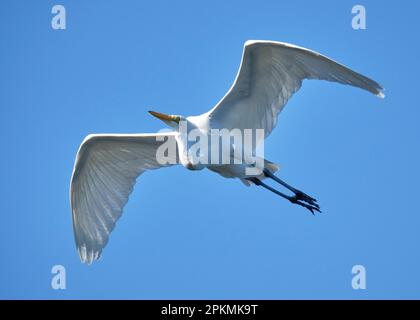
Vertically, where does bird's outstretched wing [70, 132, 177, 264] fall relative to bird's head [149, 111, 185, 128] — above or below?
below

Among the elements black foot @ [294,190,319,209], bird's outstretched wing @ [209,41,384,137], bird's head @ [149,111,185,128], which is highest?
bird's outstretched wing @ [209,41,384,137]

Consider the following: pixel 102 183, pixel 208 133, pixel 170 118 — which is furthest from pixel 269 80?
pixel 102 183

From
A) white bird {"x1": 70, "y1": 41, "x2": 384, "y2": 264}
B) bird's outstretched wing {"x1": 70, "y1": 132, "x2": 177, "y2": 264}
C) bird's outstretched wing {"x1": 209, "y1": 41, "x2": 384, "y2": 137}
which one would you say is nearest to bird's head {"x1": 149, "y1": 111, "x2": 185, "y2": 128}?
white bird {"x1": 70, "y1": 41, "x2": 384, "y2": 264}

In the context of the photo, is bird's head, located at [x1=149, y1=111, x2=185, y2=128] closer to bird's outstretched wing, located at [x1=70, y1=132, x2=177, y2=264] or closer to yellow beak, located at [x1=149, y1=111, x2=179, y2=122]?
yellow beak, located at [x1=149, y1=111, x2=179, y2=122]

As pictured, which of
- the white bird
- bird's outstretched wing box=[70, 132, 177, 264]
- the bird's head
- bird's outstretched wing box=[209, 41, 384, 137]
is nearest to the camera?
bird's outstretched wing box=[209, 41, 384, 137]

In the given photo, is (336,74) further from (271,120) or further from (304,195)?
(304,195)

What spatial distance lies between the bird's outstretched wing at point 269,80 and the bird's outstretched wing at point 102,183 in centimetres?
146

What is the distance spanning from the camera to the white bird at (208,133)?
11.4 meters

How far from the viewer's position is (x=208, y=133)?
11.8m

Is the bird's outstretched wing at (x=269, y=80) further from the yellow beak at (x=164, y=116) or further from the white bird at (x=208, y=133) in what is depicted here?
the yellow beak at (x=164, y=116)

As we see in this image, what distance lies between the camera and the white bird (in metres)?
11.4

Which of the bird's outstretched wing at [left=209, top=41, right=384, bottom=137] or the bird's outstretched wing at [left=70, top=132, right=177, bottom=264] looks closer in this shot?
the bird's outstretched wing at [left=209, top=41, right=384, bottom=137]

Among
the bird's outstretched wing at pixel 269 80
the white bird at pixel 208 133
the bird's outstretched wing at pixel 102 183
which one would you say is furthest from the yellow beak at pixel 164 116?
the bird's outstretched wing at pixel 102 183

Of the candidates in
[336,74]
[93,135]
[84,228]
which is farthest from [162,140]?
[336,74]
